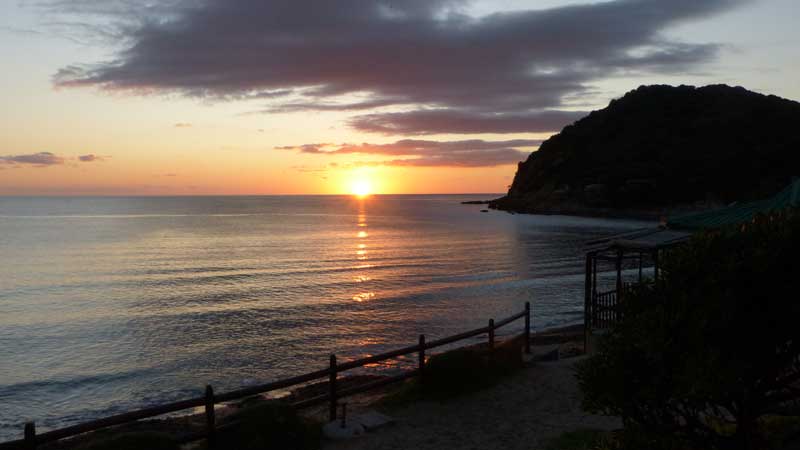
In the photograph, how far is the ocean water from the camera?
850 inches

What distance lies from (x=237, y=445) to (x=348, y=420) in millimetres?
2742

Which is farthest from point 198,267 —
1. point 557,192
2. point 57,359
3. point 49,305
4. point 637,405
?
point 557,192

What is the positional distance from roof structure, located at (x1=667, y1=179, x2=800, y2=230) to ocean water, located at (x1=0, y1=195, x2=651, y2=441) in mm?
12324

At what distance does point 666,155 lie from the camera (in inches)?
5753

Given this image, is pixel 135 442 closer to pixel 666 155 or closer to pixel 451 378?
pixel 451 378

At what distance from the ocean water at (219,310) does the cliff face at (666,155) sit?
75508mm

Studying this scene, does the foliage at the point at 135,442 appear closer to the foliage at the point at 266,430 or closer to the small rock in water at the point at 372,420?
the foliage at the point at 266,430

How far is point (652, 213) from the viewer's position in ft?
420

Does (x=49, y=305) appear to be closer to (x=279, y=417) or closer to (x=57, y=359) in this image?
(x=57, y=359)

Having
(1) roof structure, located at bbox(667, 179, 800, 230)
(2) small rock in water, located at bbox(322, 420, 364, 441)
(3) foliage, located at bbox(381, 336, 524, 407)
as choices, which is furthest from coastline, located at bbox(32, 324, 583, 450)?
(1) roof structure, located at bbox(667, 179, 800, 230)

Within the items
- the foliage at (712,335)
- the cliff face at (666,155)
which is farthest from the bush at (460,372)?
the cliff face at (666,155)

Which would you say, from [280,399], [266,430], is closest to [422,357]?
[280,399]

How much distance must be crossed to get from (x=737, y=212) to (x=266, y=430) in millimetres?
14517

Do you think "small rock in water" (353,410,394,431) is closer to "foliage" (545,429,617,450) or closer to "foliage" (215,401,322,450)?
"foliage" (215,401,322,450)
